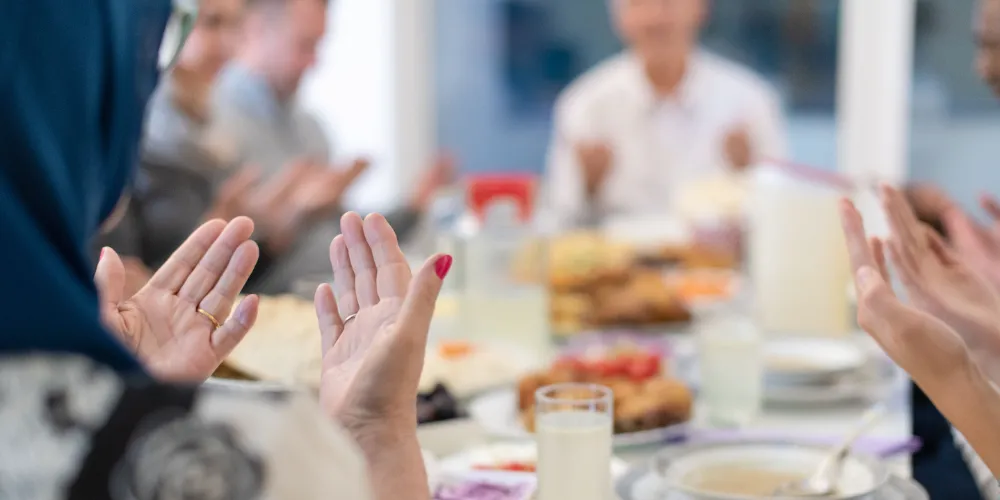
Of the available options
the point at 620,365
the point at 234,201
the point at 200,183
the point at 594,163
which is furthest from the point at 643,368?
the point at 594,163

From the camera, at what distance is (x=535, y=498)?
3.32 feet

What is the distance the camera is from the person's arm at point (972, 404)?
0.96 m

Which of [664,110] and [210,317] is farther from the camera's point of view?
[664,110]

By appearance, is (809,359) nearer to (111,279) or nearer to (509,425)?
(509,425)

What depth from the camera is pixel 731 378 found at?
1.38m

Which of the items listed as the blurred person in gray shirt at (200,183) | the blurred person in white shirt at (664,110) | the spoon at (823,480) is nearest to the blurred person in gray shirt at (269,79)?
the blurred person in gray shirt at (200,183)

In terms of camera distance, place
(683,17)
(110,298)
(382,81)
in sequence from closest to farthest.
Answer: (110,298)
(683,17)
(382,81)

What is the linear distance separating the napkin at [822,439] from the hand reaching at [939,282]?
13 centimetres

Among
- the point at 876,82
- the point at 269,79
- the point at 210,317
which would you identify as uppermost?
the point at 269,79

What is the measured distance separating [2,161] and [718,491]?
0.72 metres

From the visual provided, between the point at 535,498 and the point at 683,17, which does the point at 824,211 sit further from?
the point at 683,17

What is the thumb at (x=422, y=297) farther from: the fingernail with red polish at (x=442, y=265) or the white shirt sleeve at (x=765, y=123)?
the white shirt sleeve at (x=765, y=123)

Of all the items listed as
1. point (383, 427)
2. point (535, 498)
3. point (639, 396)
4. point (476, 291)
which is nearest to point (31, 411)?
point (383, 427)

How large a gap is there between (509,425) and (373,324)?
1.44 feet
